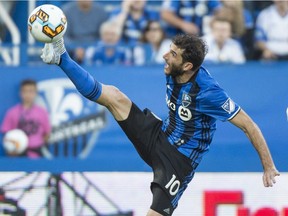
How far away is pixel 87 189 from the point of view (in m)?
7.39

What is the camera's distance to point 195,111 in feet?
22.5

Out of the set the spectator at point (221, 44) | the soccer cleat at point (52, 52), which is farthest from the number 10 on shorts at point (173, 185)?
the spectator at point (221, 44)

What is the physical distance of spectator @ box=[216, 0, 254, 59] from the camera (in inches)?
409

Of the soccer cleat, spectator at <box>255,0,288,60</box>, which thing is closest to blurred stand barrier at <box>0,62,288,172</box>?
spectator at <box>255,0,288,60</box>

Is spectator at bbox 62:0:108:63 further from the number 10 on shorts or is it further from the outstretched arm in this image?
the outstretched arm

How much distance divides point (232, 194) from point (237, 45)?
3387 mm

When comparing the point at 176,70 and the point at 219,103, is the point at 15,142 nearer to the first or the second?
the point at 176,70

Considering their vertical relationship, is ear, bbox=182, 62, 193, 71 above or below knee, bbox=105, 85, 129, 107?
above

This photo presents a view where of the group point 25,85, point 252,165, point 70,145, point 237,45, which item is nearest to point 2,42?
point 25,85

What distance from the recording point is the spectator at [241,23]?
10398mm

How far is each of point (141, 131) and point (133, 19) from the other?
154 inches

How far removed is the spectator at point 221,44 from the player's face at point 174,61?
3403 millimetres

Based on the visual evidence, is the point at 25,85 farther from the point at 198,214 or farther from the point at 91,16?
the point at 198,214

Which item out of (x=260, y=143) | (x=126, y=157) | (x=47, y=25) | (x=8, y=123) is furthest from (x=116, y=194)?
(x=8, y=123)
